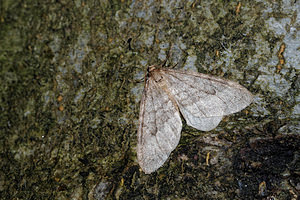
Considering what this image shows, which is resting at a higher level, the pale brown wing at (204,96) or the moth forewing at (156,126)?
the pale brown wing at (204,96)

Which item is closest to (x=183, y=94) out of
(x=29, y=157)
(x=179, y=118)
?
(x=179, y=118)

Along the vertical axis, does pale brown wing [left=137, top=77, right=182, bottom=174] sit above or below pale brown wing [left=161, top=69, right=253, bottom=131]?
below

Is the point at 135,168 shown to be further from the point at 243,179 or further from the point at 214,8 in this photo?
the point at 214,8

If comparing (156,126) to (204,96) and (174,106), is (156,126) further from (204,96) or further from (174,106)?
(204,96)

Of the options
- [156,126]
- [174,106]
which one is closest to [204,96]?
[174,106]

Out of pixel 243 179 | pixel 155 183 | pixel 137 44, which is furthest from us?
pixel 137 44

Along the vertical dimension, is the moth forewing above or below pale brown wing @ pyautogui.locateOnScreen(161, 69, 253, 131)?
below

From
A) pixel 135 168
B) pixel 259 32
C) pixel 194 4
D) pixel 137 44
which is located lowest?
pixel 135 168

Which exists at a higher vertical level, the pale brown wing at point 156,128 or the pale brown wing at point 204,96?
the pale brown wing at point 204,96
